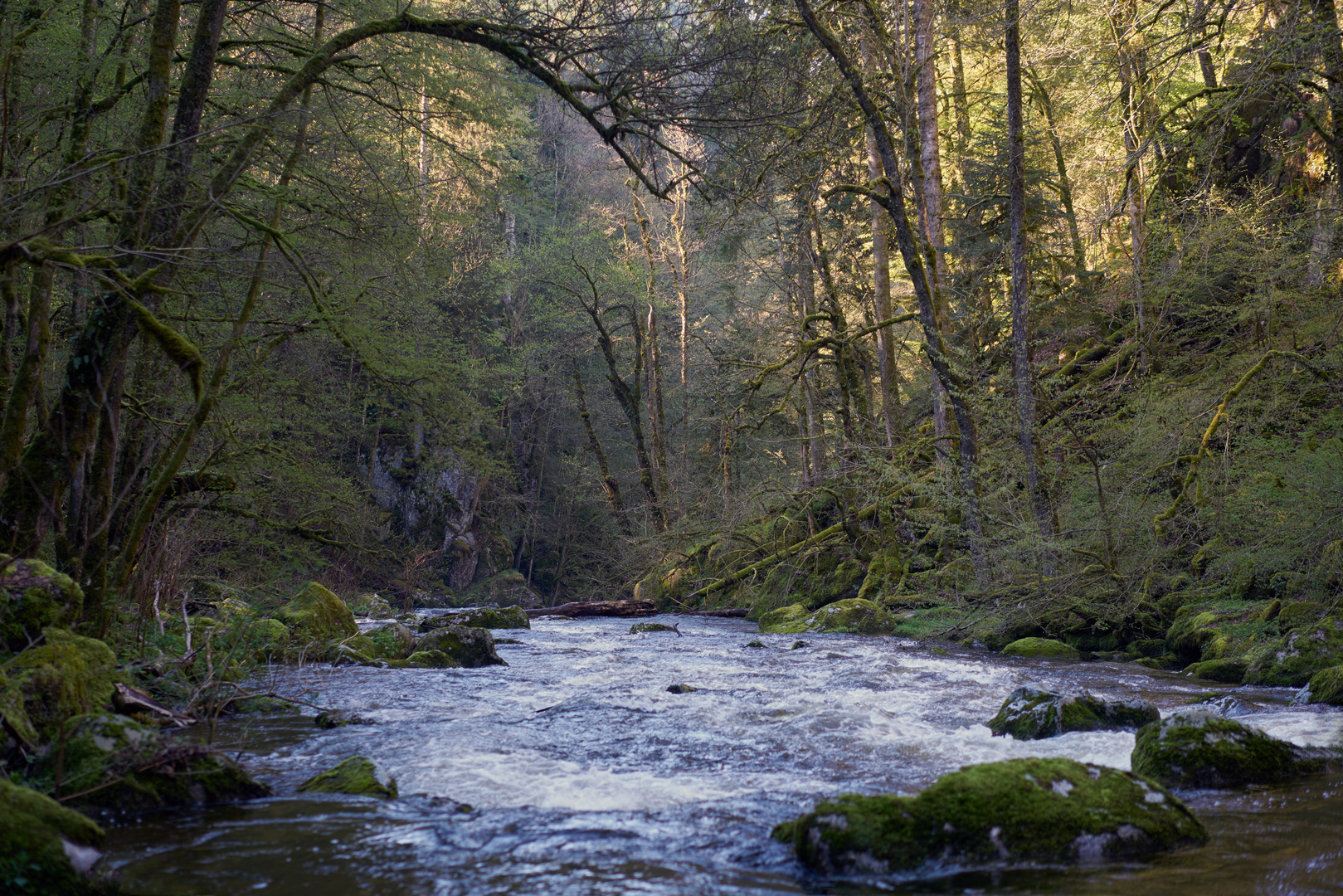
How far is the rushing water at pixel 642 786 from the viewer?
2988 millimetres

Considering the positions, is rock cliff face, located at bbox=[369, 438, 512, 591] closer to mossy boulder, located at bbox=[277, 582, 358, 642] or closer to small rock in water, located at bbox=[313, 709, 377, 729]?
mossy boulder, located at bbox=[277, 582, 358, 642]

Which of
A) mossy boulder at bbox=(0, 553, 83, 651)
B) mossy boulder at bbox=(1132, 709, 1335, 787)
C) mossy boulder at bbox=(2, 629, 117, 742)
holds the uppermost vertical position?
mossy boulder at bbox=(0, 553, 83, 651)

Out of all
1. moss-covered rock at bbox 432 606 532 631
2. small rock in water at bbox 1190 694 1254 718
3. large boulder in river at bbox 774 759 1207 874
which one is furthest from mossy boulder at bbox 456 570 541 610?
large boulder in river at bbox 774 759 1207 874

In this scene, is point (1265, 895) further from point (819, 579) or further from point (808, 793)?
point (819, 579)

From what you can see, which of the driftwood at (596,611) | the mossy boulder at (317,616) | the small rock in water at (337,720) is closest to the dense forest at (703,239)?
the mossy boulder at (317,616)

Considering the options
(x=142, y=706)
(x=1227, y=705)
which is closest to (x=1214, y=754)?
(x=1227, y=705)

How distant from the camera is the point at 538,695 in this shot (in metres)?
7.25

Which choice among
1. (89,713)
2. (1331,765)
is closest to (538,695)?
(89,713)

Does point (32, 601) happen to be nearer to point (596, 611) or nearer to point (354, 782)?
point (354, 782)

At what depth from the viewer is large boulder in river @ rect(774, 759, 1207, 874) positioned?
3129 mm

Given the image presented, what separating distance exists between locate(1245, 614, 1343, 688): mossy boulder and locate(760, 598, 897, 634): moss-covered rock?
538 centimetres

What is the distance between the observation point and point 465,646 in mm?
9398

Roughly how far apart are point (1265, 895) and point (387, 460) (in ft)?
76.9

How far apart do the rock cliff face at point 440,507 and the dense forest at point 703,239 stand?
681 cm
